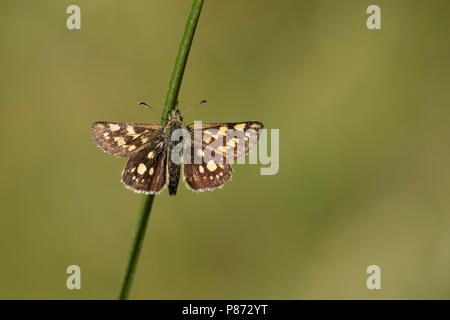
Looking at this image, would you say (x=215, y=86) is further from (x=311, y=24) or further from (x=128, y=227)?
(x=128, y=227)

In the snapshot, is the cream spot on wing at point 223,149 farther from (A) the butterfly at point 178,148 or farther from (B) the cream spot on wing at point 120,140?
(B) the cream spot on wing at point 120,140

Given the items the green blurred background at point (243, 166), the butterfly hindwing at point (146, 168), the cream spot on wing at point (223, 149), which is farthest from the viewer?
Result: the green blurred background at point (243, 166)

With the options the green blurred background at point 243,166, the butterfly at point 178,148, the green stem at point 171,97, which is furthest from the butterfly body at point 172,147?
the green blurred background at point 243,166

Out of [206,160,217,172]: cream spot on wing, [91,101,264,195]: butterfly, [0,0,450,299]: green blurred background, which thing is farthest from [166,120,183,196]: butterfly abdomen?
[0,0,450,299]: green blurred background

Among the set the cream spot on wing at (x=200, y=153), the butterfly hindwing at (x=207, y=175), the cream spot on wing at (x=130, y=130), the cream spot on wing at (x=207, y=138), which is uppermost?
the cream spot on wing at (x=130, y=130)

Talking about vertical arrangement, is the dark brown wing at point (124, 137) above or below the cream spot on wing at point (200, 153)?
above

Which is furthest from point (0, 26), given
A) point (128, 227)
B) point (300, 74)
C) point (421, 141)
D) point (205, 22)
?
point (421, 141)

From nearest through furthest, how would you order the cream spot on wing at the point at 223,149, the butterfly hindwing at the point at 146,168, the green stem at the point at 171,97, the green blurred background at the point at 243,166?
the green stem at the point at 171,97, the butterfly hindwing at the point at 146,168, the cream spot on wing at the point at 223,149, the green blurred background at the point at 243,166
